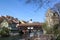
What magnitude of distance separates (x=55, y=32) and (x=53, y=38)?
94.8 inches

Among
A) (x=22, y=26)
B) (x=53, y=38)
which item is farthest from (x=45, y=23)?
(x=22, y=26)

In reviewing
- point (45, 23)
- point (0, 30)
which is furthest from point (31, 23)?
point (45, 23)

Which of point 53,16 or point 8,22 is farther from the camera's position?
point 8,22

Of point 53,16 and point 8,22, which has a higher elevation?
point 8,22

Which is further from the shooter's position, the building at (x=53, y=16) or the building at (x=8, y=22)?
the building at (x=8, y=22)

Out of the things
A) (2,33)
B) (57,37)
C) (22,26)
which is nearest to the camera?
(57,37)

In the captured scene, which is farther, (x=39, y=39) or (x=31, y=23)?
(x=31, y=23)

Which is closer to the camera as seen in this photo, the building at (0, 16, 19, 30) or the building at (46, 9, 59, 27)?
the building at (46, 9, 59, 27)

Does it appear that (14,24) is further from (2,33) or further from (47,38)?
(47,38)

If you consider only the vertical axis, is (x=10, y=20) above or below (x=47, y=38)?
above

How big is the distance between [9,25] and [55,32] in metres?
29.9

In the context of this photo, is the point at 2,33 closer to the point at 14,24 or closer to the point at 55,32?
the point at 14,24

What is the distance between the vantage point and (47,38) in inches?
784

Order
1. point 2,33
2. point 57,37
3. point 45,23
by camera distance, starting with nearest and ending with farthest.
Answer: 1. point 57,37
2. point 45,23
3. point 2,33
